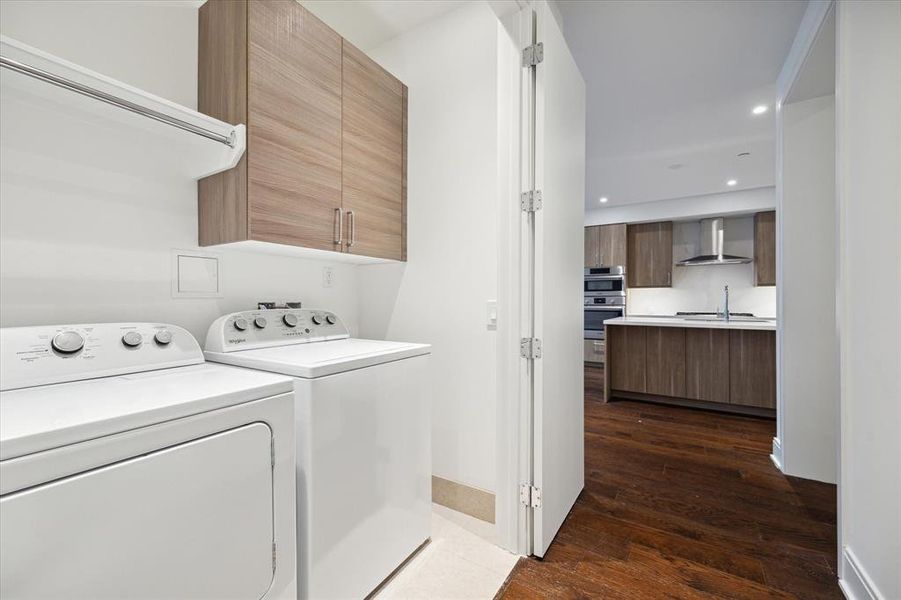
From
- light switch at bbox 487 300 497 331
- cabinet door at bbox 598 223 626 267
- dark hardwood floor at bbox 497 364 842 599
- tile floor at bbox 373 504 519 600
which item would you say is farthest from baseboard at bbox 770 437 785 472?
cabinet door at bbox 598 223 626 267

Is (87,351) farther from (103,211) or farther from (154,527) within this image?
(154,527)

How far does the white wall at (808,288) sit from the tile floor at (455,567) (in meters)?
2.02

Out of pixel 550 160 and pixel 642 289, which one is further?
pixel 642 289

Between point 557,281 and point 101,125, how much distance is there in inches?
70.9

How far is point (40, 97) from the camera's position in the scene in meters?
1.15

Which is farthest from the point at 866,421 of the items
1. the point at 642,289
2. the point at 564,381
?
the point at 642,289

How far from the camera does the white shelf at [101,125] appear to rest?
1.01m

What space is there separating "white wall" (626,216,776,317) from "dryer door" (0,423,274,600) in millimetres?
6365

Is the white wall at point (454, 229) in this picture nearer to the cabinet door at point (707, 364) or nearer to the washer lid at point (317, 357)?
the washer lid at point (317, 357)

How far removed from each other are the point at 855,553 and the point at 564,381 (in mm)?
1122

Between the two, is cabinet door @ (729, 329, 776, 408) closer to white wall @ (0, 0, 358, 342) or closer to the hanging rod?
white wall @ (0, 0, 358, 342)

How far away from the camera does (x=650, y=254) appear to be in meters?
6.18

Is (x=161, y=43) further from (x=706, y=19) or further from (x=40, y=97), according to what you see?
(x=706, y=19)

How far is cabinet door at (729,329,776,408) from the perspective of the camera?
352cm
